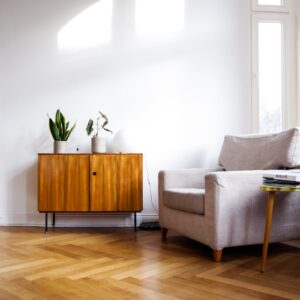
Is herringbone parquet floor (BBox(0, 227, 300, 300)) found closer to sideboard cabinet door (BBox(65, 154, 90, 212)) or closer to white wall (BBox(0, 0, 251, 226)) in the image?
sideboard cabinet door (BBox(65, 154, 90, 212))

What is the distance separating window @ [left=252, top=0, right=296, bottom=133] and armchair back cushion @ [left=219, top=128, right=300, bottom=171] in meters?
0.78

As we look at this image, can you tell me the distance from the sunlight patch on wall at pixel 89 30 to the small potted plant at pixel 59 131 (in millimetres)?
720

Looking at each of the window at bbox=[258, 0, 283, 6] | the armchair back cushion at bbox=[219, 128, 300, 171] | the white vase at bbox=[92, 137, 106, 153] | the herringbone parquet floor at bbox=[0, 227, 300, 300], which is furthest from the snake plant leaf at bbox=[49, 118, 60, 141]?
the window at bbox=[258, 0, 283, 6]

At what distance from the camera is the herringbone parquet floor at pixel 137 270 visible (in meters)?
1.60

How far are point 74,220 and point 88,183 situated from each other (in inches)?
20.6

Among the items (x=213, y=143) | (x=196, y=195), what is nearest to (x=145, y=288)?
(x=196, y=195)

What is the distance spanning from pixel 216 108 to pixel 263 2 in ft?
3.72

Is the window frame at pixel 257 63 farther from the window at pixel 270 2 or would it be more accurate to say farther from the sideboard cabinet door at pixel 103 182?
the sideboard cabinet door at pixel 103 182

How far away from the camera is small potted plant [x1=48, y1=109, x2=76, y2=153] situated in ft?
10.2

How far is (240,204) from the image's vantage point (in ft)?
6.95

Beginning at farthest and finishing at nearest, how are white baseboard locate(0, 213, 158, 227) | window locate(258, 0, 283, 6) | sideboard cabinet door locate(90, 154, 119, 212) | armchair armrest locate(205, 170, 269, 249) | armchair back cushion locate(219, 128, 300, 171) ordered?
window locate(258, 0, 283, 6) < white baseboard locate(0, 213, 158, 227) < sideboard cabinet door locate(90, 154, 119, 212) < armchair back cushion locate(219, 128, 300, 171) < armchair armrest locate(205, 170, 269, 249)

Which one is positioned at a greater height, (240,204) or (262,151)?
(262,151)

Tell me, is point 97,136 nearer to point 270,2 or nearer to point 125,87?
point 125,87

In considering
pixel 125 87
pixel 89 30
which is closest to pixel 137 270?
pixel 125 87
